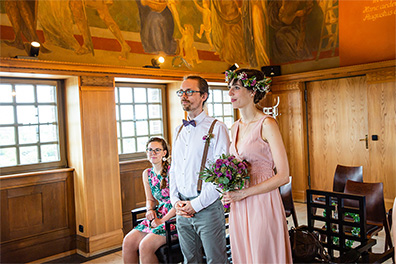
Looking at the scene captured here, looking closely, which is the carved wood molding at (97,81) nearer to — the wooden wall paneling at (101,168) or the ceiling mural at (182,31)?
the wooden wall paneling at (101,168)

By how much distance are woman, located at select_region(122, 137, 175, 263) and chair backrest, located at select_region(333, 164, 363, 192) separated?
2.58m

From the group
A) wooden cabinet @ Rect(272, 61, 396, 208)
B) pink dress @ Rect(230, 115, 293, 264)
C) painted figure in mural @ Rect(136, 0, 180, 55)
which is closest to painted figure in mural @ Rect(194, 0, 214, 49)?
painted figure in mural @ Rect(136, 0, 180, 55)

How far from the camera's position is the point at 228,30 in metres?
7.57

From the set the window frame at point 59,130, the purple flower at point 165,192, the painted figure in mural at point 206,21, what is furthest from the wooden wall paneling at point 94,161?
the painted figure in mural at point 206,21

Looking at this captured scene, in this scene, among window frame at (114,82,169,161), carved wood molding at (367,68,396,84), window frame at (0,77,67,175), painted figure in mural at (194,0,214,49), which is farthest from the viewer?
painted figure in mural at (194,0,214,49)

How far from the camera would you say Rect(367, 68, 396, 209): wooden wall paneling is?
6.56 metres

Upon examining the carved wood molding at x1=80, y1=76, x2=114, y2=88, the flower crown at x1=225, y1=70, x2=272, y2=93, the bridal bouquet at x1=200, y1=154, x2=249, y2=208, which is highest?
the carved wood molding at x1=80, y1=76, x2=114, y2=88

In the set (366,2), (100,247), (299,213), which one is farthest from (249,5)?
(100,247)

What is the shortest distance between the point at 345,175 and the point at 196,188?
120 inches

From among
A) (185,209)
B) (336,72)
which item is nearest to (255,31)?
(336,72)

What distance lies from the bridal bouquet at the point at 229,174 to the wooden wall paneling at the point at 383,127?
17.7ft

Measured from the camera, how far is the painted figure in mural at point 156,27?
5957 millimetres

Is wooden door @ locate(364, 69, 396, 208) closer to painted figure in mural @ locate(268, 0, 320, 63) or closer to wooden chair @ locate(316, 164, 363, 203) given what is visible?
painted figure in mural @ locate(268, 0, 320, 63)

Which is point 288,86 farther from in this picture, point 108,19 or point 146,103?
point 108,19
